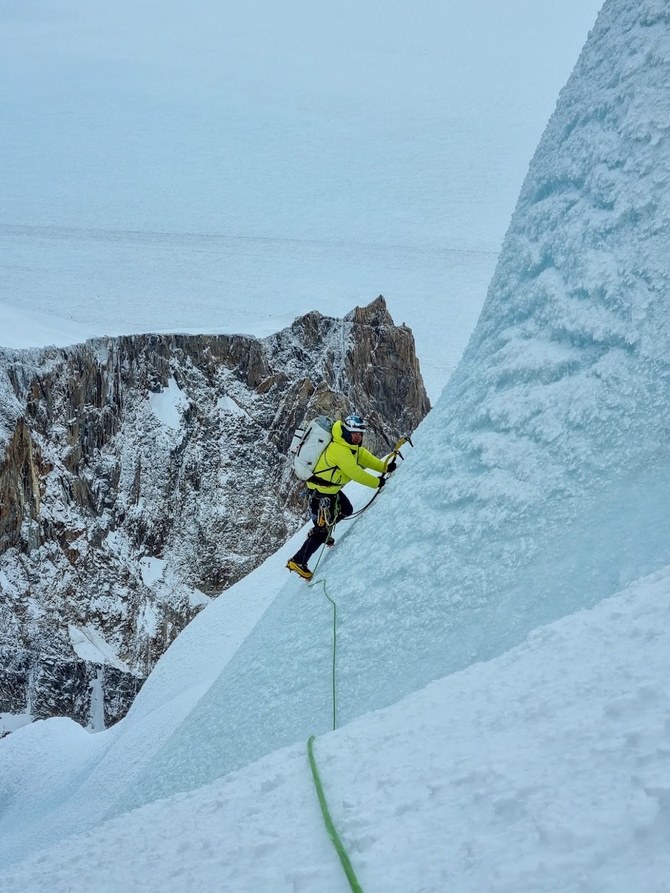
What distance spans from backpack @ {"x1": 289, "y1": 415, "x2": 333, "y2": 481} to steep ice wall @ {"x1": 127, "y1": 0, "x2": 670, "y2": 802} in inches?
28.6

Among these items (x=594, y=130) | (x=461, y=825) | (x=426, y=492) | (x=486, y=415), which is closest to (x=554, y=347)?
(x=486, y=415)

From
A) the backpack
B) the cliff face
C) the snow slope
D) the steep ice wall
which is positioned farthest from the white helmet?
A: the cliff face

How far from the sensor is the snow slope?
7.77ft

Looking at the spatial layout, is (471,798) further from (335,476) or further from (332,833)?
(335,476)

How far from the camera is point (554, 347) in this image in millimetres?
5352

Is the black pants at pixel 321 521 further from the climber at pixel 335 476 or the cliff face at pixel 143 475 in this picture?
the cliff face at pixel 143 475

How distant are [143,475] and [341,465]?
3267cm

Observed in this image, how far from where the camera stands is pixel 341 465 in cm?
639

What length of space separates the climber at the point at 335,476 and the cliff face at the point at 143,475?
28650mm

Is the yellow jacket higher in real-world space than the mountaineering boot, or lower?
higher

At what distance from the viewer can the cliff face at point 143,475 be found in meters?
33.2

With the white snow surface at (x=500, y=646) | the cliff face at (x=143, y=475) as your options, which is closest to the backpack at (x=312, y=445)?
the white snow surface at (x=500, y=646)

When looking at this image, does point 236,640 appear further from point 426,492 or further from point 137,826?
point 137,826

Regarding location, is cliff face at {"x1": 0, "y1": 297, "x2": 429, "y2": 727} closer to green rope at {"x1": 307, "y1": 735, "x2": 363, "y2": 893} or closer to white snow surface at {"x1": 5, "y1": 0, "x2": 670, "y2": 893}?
white snow surface at {"x1": 5, "y1": 0, "x2": 670, "y2": 893}
